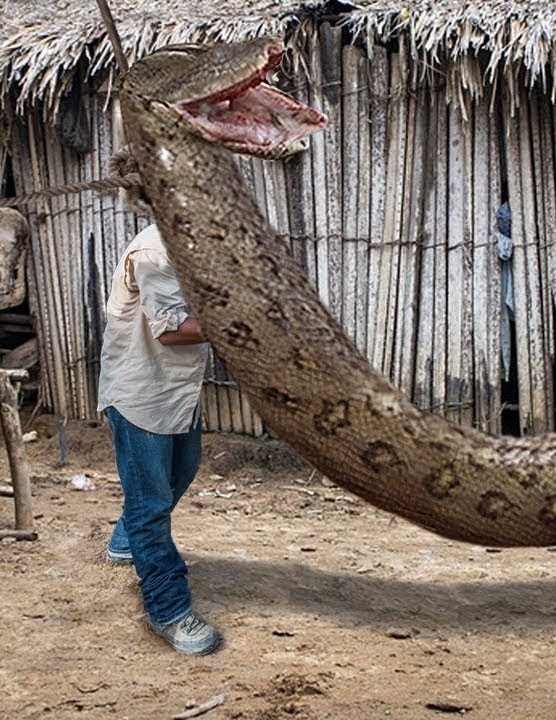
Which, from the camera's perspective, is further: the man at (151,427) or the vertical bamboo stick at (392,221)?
the vertical bamboo stick at (392,221)

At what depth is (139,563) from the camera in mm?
4332

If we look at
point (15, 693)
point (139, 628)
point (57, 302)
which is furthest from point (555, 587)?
point (57, 302)

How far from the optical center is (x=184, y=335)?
13.0 feet

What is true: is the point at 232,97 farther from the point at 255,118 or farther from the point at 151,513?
the point at 151,513

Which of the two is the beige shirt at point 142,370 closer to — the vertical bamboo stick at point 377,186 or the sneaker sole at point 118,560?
the sneaker sole at point 118,560

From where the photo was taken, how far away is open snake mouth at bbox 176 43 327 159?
214 centimetres

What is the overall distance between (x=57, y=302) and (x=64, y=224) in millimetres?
595

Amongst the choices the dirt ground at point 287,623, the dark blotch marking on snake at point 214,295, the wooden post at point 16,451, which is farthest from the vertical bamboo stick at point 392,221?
the dark blotch marking on snake at point 214,295

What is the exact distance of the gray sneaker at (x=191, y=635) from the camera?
430 centimetres

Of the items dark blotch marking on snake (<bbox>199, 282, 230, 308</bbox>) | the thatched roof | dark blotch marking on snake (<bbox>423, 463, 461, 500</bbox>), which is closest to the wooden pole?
dark blotch marking on snake (<bbox>199, 282, 230, 308</bbox>)

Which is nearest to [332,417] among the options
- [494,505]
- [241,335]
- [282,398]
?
[282,398]

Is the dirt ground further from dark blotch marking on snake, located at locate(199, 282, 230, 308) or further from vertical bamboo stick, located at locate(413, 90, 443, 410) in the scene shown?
dark blotch marking on snake, located at locate(199, 282, 230, 308)

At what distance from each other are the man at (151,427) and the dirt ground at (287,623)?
17 cm

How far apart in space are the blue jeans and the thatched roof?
3.30m
